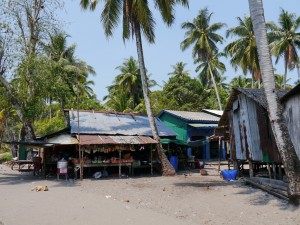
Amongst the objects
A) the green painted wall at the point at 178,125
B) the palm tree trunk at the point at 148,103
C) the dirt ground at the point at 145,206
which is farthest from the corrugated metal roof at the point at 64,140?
the green painted wall at the point at 178,125

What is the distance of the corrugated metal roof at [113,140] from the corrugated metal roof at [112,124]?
73cm

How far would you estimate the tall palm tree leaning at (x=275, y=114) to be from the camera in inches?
363

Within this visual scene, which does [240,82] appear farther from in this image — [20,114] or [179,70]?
[20,114]

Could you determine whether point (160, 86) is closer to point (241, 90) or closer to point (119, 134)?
point (119, 134)

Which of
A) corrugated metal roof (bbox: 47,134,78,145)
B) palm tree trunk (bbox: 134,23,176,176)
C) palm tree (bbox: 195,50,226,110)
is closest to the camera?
corrugated metal roof (bbox: 47,134,78,145)

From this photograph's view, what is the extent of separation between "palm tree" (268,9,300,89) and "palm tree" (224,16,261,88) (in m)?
2.06

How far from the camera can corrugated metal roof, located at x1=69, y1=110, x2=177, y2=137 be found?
64.0 ft

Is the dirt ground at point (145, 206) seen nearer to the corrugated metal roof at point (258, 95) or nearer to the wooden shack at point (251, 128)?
the wooden shack at point (251, 128)

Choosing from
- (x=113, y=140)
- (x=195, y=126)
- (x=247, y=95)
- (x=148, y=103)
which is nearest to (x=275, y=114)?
(x=247, y=95)

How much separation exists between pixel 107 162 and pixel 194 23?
24.8m

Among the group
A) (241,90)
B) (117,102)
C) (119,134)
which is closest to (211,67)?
(117,102)

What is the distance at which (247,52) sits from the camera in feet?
110

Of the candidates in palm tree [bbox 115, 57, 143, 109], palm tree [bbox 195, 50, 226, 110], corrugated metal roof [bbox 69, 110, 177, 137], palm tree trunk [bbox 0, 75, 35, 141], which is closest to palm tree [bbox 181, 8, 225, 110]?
palm tree [bbox 195, 50, 226, 110]

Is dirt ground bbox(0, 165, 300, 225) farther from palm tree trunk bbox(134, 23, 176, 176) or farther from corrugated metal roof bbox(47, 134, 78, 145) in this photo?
palm tree trunk bbox(134, 23, 176, 176)
